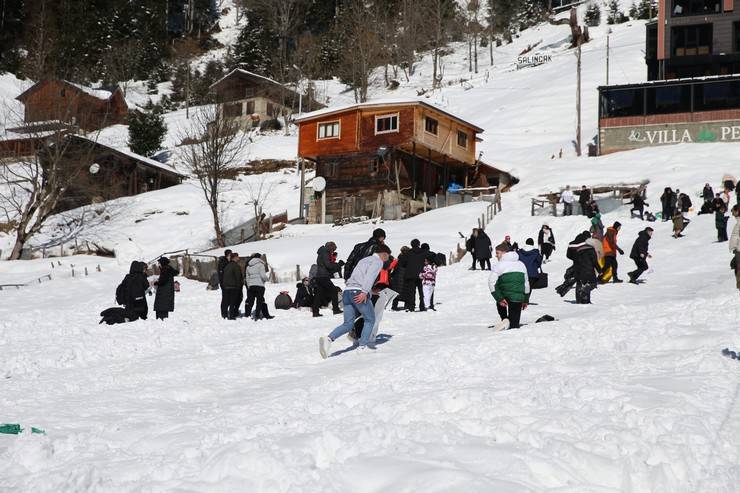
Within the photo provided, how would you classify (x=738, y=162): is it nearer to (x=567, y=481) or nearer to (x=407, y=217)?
(x=407, y=217)

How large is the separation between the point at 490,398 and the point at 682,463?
201cm

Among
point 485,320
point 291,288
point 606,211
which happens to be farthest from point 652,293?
point 606,211

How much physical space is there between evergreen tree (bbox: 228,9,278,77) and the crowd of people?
210 ft

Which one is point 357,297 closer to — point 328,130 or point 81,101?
point 328,130

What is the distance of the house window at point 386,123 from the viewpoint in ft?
140

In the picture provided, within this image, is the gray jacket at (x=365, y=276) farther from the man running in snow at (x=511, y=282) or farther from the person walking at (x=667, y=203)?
the person walking at (x=667, y=203)

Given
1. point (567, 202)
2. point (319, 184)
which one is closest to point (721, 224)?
point (567, 202)

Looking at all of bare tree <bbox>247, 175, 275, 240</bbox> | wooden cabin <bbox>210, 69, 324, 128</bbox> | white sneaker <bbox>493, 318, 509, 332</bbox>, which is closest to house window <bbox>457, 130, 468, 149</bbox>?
bare tree <bbox>247, 175, 275, 240</bbox>

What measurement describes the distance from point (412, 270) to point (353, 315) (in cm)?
546

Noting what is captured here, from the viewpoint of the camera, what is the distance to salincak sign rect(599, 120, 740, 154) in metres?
43.0

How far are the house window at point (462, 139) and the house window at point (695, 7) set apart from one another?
621 inches

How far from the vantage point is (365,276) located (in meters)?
10.6

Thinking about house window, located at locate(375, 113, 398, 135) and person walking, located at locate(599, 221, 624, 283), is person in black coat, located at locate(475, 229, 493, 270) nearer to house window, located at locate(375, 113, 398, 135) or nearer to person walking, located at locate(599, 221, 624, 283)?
person walking, located at locate(599, 221, 624, 283)

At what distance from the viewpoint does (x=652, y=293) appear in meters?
17.4
